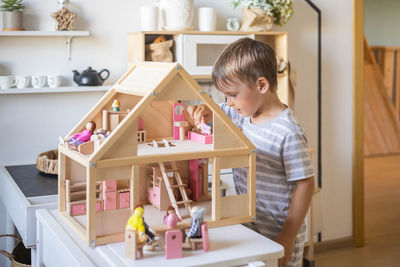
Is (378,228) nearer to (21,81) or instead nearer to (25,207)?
(21,81)

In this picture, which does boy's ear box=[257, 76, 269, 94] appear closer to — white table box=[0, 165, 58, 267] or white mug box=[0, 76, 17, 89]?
white table box=[0, 165, 58, 267]

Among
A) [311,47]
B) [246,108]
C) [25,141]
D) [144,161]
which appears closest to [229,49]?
Answer: [246,108]

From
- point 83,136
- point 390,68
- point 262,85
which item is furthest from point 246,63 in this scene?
point 390,68

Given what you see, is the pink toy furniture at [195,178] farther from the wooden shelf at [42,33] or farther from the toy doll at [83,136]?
the wooden shelf at [42,33]

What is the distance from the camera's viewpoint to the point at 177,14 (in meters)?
3.09

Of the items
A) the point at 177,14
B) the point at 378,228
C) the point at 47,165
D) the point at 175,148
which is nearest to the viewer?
the point at 175,148

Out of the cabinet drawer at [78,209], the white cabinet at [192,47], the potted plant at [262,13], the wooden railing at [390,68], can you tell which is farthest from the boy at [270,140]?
the wooden railing at [390,68]

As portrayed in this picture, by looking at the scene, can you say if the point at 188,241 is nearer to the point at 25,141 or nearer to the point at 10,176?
the point at 10,176

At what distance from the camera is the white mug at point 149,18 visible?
306 cm

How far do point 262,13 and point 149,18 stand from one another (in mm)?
691

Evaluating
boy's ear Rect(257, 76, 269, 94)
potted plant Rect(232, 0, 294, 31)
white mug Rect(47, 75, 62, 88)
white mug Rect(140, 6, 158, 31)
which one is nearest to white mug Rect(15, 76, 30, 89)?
white mug Rect(47, 75, 62, 88)

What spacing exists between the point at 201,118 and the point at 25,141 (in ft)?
5.44

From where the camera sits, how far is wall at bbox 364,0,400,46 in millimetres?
7699

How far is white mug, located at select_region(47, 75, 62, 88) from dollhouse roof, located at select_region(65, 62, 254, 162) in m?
1.42
